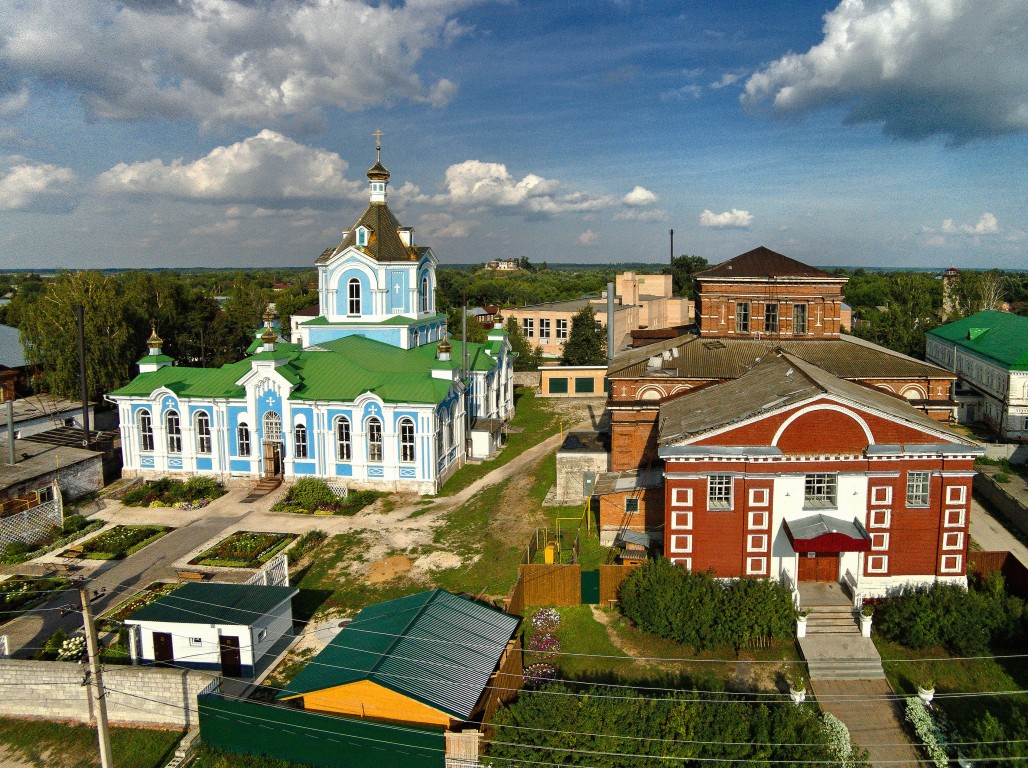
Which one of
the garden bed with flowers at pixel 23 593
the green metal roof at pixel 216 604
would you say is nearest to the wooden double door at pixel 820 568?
the green metal roof at pixel 216 604

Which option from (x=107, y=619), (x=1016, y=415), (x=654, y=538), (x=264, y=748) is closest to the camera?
(x=264, y=748)

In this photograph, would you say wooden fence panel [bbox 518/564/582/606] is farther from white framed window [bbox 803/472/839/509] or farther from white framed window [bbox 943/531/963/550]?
white framed window [bbox 943/531/963/550]

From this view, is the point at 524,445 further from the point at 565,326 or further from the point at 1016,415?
the point at 565,326

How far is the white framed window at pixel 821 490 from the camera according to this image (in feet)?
62.4

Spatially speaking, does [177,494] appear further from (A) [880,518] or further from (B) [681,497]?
(A) [880,518]

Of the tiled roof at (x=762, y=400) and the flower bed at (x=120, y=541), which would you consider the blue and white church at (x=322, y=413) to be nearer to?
the flower bed at (x=120, y=541)

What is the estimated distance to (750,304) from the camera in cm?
3117

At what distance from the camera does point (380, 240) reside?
1388 inches

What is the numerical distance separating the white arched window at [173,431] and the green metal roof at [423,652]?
16.9m

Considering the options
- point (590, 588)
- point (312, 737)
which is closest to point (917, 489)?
point (590, 588)

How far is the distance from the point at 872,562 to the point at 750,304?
1442cm

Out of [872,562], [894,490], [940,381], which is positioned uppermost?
[940,381]

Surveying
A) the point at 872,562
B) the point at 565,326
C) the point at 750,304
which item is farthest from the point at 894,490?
the point at 565,326

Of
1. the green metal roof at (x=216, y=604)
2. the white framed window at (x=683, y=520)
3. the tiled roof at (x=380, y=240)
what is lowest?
the green metal roof at (x=216, y=604)
